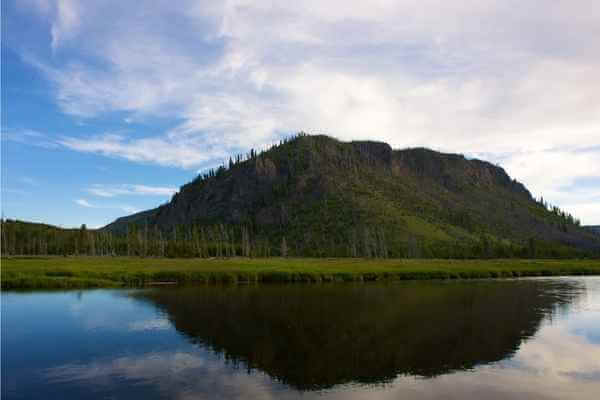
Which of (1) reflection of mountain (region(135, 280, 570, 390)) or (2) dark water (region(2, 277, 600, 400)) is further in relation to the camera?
(1) reflection of mountain (region(135, 280, 570, 390))

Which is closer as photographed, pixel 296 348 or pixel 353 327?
pixel 296 348

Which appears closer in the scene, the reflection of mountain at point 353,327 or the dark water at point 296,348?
the dark water at point 296,348

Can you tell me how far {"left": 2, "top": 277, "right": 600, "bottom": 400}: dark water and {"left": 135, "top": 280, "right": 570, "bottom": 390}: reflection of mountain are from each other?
14 centimetres

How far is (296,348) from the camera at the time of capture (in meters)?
31.8

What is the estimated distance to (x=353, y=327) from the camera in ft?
128

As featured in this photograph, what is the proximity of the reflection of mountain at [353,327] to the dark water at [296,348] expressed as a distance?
0.14 metres

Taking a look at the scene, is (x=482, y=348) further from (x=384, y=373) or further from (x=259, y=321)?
(x=259, y=321)

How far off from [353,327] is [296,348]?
863cm

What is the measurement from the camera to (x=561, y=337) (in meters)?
36.7

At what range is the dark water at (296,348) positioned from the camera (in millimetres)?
23797

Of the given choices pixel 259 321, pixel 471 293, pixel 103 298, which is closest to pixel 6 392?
pixel 259 321

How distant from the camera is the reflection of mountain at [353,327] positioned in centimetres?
2800

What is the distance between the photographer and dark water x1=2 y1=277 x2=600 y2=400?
78.1 ft

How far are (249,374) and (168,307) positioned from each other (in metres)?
24.8
